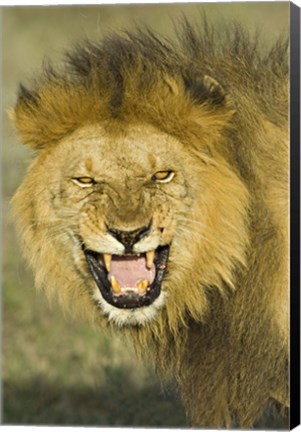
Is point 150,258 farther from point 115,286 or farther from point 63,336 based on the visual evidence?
point 63,336

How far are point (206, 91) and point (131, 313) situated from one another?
690 millimetres

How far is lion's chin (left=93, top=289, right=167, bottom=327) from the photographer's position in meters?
4.10

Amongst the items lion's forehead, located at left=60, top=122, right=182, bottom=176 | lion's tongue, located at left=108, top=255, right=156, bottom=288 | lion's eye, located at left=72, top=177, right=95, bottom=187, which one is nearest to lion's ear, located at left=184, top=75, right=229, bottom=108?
lion's forehead, located at left=60, top=122, right=182, bottom=176

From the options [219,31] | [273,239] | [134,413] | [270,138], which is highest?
[219,31]

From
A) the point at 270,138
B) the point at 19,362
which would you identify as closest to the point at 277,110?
the point at 270,138

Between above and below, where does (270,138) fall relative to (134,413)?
above

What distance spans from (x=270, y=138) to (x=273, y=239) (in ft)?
1.02

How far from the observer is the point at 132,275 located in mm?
4086

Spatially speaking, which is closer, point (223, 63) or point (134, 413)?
point (223, 63)

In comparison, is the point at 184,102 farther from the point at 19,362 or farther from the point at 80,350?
the point at 80,350

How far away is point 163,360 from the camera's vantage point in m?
4.48

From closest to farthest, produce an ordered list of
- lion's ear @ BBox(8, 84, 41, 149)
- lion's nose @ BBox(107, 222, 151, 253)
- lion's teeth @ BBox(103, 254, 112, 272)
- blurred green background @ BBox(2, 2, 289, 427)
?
lion's nose @ BBox(107, 222, 151, 253), lion's teeth @ BBox(103, 254, 112, 272), lion's ear @ BBox(8, 84, 41, 149), blurred green background @ BBox(2, 2, 289, 427)

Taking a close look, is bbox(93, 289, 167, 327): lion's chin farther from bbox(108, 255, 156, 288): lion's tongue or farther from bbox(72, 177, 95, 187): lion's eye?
bbox(72, 177, 95, 187): lion's eye

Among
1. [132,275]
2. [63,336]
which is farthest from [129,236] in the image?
[63,336]
